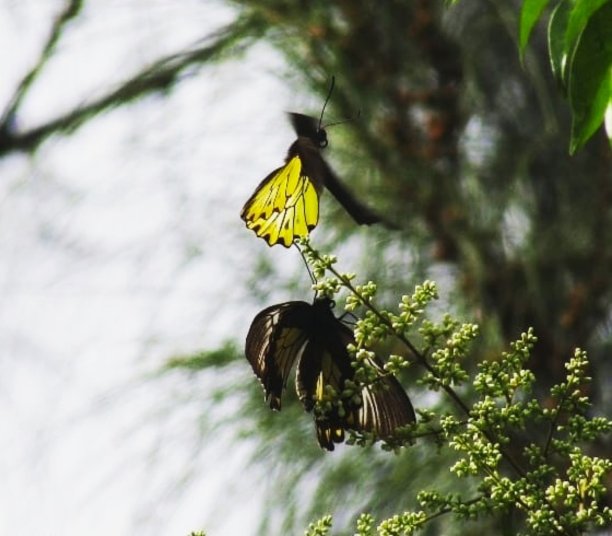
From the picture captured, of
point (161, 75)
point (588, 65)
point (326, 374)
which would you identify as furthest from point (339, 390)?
point (161, 75)

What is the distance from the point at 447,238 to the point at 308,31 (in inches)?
14.8

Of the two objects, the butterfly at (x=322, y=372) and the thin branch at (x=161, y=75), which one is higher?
the thin branch at (x=161, y=75)

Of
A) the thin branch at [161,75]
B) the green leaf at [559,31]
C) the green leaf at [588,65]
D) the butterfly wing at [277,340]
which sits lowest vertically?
the butterfly wing at [277,340]

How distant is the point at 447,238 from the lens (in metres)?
1.75

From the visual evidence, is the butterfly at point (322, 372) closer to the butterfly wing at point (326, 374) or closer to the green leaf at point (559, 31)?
the butterfly wing at point (326, 374)

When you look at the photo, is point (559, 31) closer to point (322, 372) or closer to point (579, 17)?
point (579, 17)

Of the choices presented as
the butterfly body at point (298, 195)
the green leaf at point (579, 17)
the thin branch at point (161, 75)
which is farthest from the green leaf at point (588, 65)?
the thin branch at point (161, 75)

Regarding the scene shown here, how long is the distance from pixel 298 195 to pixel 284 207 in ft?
0.06

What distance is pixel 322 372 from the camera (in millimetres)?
704

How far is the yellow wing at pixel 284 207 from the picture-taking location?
0.68 meters

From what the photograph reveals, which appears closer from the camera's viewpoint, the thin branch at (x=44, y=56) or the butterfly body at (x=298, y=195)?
the butterfly body at (x=298, y=195)

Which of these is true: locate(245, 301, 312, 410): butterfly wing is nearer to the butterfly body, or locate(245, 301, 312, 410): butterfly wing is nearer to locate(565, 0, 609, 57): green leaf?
Answer: the butterfly body

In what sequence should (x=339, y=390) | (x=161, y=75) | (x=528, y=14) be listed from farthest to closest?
(x=161, y=75)
(x=528, y=14)
(x=339, y=390)

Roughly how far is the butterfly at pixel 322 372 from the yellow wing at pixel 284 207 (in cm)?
4
